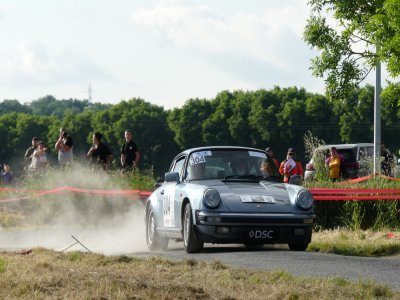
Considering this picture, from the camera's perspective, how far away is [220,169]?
16.0m

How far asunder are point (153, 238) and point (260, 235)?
123 inches

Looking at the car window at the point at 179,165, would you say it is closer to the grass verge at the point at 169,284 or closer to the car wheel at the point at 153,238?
the car wheel at the point at 153,238

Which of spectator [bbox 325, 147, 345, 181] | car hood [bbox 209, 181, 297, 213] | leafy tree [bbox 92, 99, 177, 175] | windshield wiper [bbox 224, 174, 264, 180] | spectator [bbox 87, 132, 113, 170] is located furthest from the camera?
leafy tree [bbox 92, 99, 177, 175]

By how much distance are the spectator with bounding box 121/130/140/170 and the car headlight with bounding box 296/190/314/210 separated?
1196cm

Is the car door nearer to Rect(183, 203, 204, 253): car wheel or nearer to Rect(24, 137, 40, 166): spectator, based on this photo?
Rect(183, 203, 204, 253): car wheel

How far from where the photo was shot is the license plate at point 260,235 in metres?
14.8

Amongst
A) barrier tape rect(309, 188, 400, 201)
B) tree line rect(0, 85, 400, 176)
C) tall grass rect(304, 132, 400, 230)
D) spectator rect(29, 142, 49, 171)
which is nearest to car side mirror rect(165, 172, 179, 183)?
tall grass rect(304, 132, 400, 230)

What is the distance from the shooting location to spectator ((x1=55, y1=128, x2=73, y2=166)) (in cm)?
2781

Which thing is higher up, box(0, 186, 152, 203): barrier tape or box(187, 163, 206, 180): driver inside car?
box(187, 163, 206, 180): driver inside car

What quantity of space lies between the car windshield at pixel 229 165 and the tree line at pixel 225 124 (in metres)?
92.6

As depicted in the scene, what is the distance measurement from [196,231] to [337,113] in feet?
353

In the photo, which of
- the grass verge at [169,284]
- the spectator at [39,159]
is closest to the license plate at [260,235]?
the grass verge at [169,284]

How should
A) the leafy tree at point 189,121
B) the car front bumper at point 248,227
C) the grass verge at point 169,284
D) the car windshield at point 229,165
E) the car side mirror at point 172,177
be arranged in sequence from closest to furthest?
1. the grass verge at point 169,284
2. the car front bumper at point 248,227
3. the car windshield at point 229,165
4. the car side mirror at point 172,177
5. the leafy tree at point 189,121

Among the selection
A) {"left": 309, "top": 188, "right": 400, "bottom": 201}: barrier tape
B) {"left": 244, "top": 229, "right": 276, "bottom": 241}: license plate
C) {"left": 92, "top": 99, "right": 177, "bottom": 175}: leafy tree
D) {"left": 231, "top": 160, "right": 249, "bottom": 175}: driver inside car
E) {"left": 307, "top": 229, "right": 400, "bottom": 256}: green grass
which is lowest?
{"left": 307, "top": 229, "right": 400, "bottom": 256}: green grass
